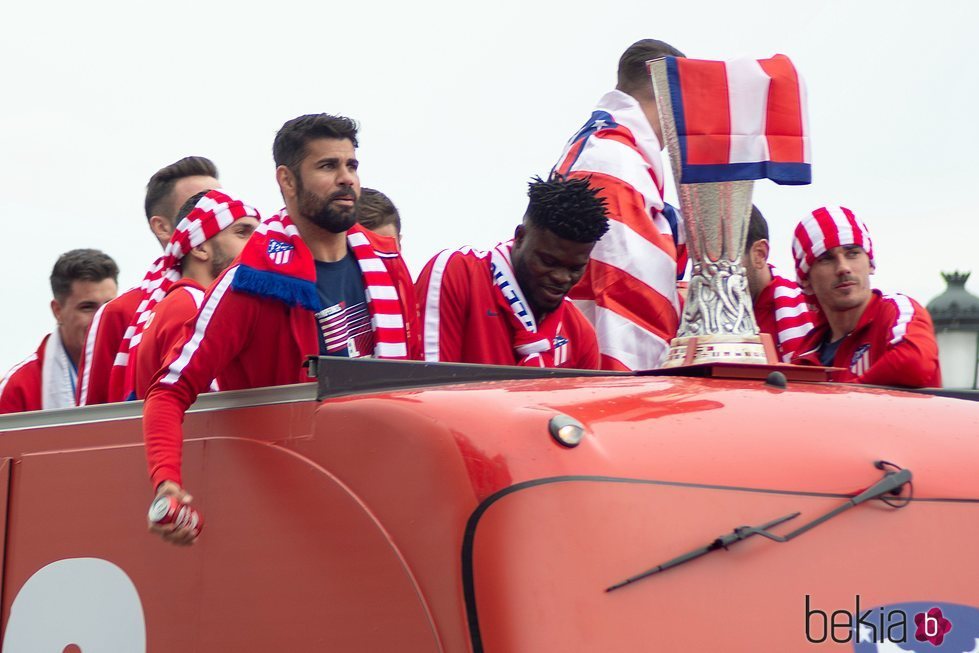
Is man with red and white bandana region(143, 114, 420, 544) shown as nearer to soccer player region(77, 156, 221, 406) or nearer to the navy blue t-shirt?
the navy blue t-shirt

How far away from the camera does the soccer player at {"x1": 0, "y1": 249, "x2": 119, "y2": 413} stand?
18.1ft

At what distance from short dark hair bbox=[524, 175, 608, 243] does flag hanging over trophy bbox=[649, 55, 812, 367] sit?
456mm

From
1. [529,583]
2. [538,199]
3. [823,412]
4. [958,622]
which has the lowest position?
[958,622]

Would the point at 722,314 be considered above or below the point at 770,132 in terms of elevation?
below

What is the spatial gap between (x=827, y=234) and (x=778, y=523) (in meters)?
2.18

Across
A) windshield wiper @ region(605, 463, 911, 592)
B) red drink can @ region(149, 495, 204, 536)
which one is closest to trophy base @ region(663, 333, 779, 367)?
windshield wiper @ region(605, 463, 911, 592)

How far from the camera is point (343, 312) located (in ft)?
12.9

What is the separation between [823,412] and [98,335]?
2.93 metres

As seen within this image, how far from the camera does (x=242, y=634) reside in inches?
114

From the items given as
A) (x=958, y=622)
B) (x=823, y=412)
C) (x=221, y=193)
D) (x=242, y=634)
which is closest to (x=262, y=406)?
(x=242, y=634)

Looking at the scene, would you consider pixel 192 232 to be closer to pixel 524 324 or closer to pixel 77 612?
pixel 524 324

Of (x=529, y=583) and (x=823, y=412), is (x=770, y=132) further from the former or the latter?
(x=529, y=583)

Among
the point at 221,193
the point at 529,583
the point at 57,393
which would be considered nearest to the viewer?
the point at 529,583

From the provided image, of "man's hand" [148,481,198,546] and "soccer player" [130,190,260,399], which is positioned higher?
"soccer player" [130,190,260,399]
